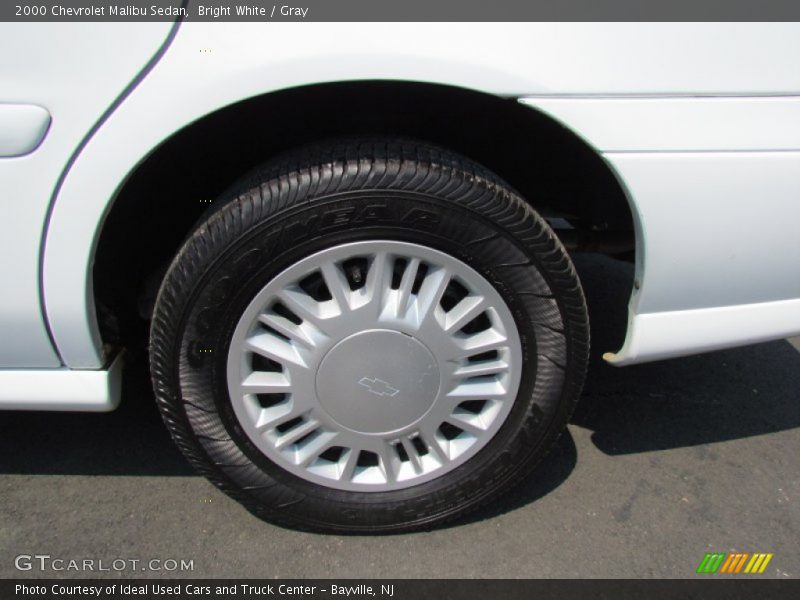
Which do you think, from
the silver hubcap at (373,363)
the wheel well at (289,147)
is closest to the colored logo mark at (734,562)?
the silver hubcap at (373,363)

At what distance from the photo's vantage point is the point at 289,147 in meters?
1.82

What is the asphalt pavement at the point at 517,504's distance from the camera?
1.77m

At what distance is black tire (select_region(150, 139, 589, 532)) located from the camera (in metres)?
1.53

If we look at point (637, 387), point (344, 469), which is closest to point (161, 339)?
point (344, 469)

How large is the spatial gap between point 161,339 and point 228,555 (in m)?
0.59

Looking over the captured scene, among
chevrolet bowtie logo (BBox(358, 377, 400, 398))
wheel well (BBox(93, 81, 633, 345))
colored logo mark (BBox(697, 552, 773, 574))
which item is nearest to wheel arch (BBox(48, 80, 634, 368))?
wheel well (BBox(93, 81, 633, 345))

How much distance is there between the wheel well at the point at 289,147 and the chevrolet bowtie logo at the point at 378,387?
0.62 m

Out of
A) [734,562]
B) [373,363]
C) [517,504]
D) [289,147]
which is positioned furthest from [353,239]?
[734,562]

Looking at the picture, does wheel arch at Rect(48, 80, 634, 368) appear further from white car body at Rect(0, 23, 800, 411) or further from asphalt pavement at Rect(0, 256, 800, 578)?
asphalt pavement at Rect(0, 256, 800, 578)

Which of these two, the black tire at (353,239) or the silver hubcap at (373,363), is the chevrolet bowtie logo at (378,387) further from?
the black tire at (353,239)

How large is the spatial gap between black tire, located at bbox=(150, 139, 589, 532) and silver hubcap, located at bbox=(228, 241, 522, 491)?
3 cm

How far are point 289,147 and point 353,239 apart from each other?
0.41 m

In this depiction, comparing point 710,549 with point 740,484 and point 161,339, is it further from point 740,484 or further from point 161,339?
point 161,339

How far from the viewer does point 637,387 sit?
2.48 m
